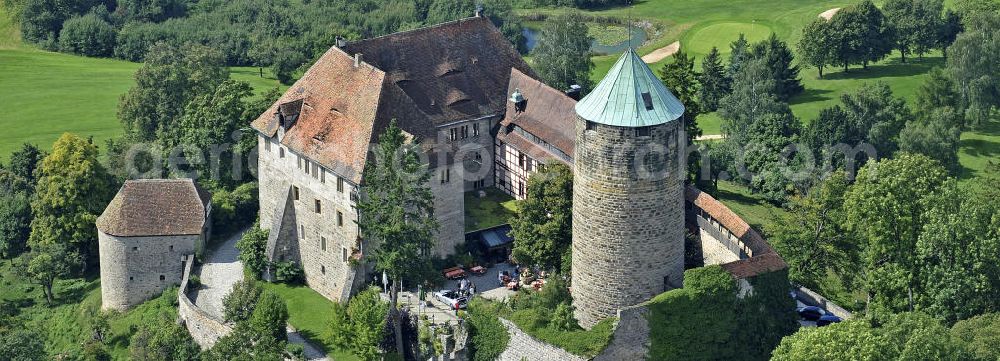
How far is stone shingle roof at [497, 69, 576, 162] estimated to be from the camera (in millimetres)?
103062

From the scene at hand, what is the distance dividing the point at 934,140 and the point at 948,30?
3059 centimetres

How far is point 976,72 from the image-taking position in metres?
135

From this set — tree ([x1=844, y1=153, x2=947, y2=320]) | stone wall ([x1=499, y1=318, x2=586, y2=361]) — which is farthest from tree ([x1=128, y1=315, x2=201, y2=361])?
tree ([x1=844, y1=153, x2=947, y2=320])

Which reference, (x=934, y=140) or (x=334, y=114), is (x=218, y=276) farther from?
(x=934, y=140)

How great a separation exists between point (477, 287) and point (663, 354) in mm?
16122

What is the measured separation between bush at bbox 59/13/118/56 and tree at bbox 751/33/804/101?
65427 mm

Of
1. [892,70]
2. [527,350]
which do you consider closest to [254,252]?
[527,350]

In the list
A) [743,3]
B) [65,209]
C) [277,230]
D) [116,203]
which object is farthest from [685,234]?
[743,3]

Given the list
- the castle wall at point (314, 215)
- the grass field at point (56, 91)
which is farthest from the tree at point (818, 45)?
the castle wall at point (314, 215)

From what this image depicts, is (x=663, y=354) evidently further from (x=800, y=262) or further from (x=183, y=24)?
(x=183, y=24)

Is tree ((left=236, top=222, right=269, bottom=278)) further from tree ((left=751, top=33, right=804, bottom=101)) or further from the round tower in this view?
tree ((left=751, top=33, right=804, bottom=101))

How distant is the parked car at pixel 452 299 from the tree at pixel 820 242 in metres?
18.0

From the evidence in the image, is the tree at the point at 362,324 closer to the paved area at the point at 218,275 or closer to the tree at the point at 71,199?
the paved area at the point at 218,275

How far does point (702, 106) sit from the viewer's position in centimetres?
14200
